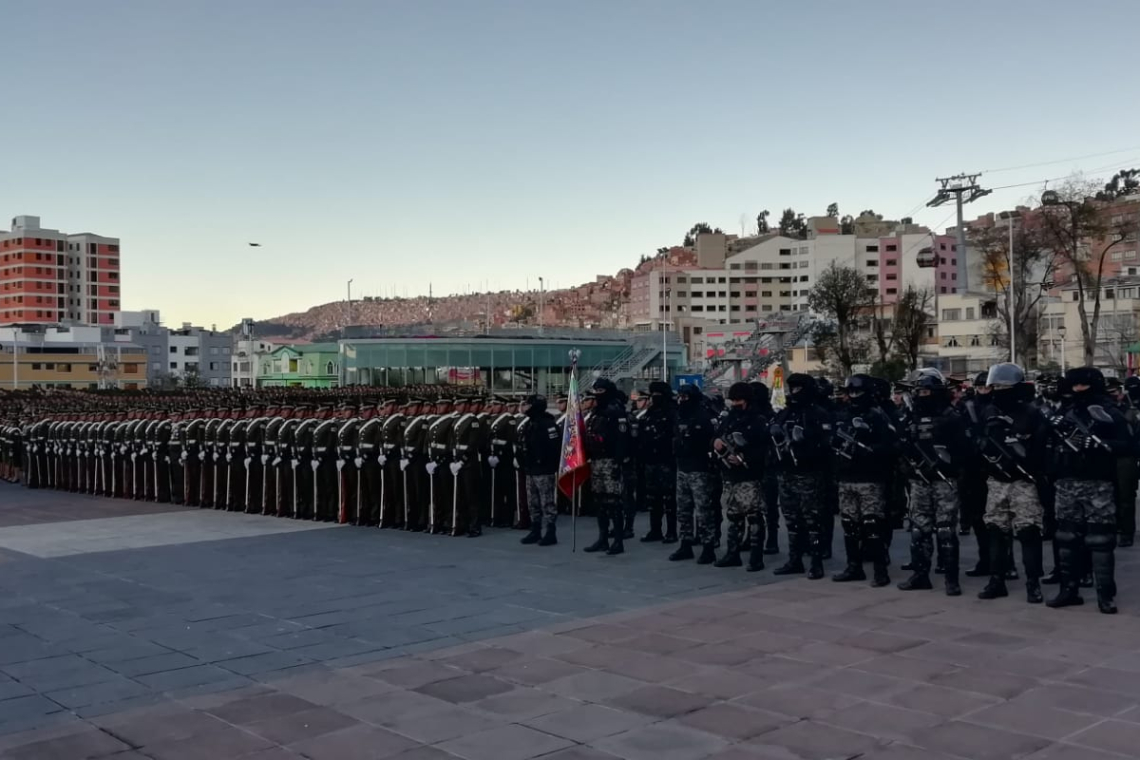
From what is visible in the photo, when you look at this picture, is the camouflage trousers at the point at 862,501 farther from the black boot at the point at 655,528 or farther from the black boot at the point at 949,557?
the black boot at the point at 655,528

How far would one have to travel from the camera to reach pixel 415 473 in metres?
14.0

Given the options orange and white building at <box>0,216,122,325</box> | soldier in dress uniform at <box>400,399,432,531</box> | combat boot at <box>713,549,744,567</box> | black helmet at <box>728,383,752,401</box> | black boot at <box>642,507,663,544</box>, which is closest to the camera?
black helmet at <box>728,383,752,401</box>

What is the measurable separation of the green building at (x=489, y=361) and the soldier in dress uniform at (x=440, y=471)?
5524 centimetres

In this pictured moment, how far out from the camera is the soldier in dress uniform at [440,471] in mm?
13594

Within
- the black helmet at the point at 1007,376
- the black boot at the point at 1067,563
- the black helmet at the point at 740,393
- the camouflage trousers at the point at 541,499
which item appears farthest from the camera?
the camouflage trousers at the point at 541,499

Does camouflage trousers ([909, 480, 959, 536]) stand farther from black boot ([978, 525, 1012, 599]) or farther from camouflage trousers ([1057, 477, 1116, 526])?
camouflage trousers ([1057, 477, 1116, 526])

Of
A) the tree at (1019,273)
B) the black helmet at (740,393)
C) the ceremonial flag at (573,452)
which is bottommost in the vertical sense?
the ceremonial flag at (573,452)

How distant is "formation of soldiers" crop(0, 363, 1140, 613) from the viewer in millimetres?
8805

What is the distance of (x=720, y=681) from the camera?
682cm

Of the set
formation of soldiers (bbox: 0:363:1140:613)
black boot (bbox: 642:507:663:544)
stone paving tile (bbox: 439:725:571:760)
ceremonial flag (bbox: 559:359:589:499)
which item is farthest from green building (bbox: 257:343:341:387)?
stone paving tile (bbox: 439:725:571:760)

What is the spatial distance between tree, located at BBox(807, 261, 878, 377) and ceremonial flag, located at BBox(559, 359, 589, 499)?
5247cm

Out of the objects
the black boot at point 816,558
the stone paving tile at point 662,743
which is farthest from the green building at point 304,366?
the stone paving tile at point 662,743

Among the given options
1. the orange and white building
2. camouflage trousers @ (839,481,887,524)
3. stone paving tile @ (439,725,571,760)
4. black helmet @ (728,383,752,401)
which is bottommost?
stone paving tile @ (439,725,571,760)

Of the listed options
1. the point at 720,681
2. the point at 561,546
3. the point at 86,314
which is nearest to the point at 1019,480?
the point at 720,681
